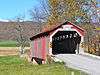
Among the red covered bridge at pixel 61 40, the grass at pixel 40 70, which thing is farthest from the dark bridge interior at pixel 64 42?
the grass at pixel 40 70

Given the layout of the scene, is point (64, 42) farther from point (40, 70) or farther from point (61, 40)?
point (40, 70)

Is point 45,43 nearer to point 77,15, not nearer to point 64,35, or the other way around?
point 64,35

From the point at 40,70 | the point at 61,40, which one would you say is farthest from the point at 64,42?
the point at 40,70

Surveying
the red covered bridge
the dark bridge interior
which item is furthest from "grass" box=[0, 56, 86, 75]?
the dark bridge interior

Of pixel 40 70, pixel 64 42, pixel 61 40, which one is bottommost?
pixel 40 70

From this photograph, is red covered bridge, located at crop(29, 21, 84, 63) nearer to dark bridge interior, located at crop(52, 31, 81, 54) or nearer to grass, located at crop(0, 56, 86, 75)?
dark bridge interior, located at crop(52, 31, 81, 54)

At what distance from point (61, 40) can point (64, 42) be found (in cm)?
59

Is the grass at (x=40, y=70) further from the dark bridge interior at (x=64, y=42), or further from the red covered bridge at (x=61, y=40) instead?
the dark bridge interior at (x=64, y=42)

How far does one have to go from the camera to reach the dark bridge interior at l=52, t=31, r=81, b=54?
41125 mm

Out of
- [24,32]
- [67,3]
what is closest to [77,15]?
[67,3]

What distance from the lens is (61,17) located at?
5534 centimetres

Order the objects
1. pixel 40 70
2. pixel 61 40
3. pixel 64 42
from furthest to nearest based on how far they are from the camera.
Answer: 1. pixel 61 40
2. pixel 64 42
3. pixel 40 70

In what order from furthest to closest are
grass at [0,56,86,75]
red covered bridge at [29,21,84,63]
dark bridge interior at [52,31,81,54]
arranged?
dark bridge interior at [52,31,81,54]
red covered bridge at [29,21,84,63]
grass at [0,56,86,75]

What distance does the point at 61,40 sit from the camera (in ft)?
142
